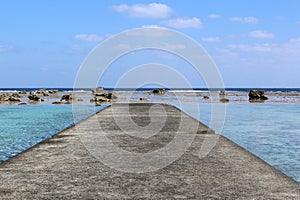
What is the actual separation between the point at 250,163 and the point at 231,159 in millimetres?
560

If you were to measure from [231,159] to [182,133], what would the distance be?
18.0 ft

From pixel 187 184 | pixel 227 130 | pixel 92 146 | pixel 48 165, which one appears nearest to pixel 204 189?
pixel 187 184

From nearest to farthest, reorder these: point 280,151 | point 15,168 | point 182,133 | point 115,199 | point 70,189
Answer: point 115,199
point 70,189
point 15,168
point 280,151
point 182,133

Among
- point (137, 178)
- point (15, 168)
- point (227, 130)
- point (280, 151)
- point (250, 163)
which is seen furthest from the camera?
point (227, 130)

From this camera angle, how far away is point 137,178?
25.3 ft

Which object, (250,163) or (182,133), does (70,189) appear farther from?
(182,133)

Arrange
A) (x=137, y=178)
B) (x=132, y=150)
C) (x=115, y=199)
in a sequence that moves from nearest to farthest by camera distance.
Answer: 1. (x=115, y=199)
2. (x=137, y=178)
3. (x=132, y=150)

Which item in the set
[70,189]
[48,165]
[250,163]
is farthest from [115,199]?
[250,163]

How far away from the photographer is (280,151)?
13.4 metres

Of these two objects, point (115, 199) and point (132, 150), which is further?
point (132, 150)

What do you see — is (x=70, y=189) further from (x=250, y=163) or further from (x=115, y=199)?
(x=250, y=163)

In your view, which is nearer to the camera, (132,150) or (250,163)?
(250,163)

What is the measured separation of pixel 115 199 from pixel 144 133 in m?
9.17

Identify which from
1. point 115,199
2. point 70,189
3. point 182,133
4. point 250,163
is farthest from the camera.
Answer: point 182,133
